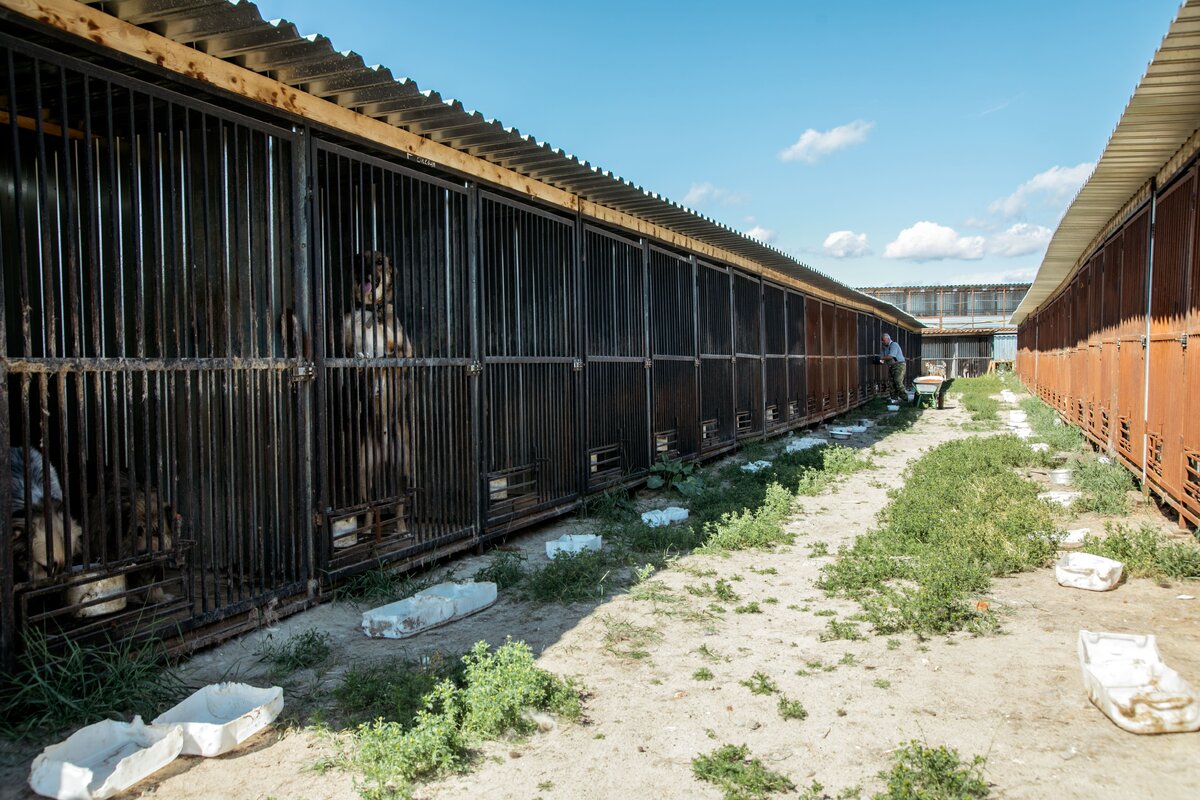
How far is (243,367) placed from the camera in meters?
4.69

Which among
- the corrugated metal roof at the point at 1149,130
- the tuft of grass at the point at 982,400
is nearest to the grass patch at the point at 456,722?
the corrugated metal roof at the point at 1149,130

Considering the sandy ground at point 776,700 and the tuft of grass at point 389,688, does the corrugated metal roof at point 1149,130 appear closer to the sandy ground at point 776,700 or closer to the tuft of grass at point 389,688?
the sandy ground at point 776,700

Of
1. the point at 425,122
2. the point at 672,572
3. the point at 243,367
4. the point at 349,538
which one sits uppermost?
the point at 425,122

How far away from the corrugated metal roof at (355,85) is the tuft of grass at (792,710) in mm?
4359

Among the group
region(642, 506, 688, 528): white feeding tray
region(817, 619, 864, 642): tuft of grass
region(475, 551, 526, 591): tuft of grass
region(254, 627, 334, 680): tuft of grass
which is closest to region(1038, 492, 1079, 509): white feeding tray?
region(642, 506, 688, 528): white feeding tray

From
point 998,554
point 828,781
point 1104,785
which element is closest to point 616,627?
point 828,781

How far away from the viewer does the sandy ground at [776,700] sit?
9.92 ft

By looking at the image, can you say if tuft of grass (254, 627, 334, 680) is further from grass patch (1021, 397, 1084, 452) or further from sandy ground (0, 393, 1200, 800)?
grass patch (1021, 397, 1084, 452)

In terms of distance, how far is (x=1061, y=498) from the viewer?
8.46 meters

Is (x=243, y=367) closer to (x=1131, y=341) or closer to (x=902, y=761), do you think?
(x=902, y=761)

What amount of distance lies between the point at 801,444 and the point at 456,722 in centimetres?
1209

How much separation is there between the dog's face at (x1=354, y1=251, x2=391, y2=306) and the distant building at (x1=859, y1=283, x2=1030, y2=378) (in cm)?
4565

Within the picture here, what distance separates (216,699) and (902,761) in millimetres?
2999

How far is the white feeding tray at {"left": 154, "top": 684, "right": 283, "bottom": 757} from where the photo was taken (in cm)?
321
